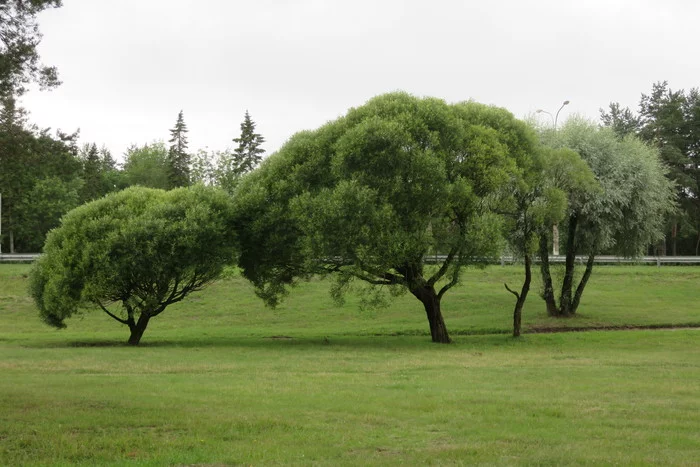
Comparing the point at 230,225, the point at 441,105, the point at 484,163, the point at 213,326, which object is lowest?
the point at 213,326

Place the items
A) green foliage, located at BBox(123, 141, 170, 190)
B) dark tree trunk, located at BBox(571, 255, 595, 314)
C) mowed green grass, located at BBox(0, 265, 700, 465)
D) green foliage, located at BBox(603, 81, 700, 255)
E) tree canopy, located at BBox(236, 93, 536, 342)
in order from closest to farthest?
1. mowed green grass, located at BBox(0, 265, 700, 465)
2. tree canopy, located at BBox(236, 93, 536, 342)
3. dark tree trunk, located at BBox(571, 255, 595, 314)
4. green foliage, located at BBox(603, 81, 700, 255)
5. green foliage, located at BBox(123, 141, 170, 190)

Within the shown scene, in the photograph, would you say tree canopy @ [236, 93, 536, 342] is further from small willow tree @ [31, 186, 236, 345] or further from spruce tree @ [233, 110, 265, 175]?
spruce tree @ [233, 110, 265, 175]

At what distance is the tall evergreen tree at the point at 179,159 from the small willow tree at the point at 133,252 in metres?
49.1

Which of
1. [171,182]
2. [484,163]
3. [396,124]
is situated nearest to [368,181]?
[396,124]

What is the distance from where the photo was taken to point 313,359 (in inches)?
967

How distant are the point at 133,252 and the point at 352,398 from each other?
18197 mm

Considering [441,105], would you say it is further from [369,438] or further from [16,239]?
[16,239]

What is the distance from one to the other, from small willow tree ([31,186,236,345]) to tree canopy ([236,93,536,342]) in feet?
5.75

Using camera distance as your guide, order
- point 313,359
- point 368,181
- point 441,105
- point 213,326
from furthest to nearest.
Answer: point 213,326
point 441,105
point 368,181
point 313,359

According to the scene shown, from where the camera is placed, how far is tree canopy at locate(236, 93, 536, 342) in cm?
2788

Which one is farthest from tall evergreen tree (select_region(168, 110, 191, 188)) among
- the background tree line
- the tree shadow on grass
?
the tree shadow on grass

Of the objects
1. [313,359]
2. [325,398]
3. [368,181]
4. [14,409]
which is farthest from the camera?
[368,181]

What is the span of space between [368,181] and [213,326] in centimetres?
1754

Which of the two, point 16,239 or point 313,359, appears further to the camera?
point 16,239
